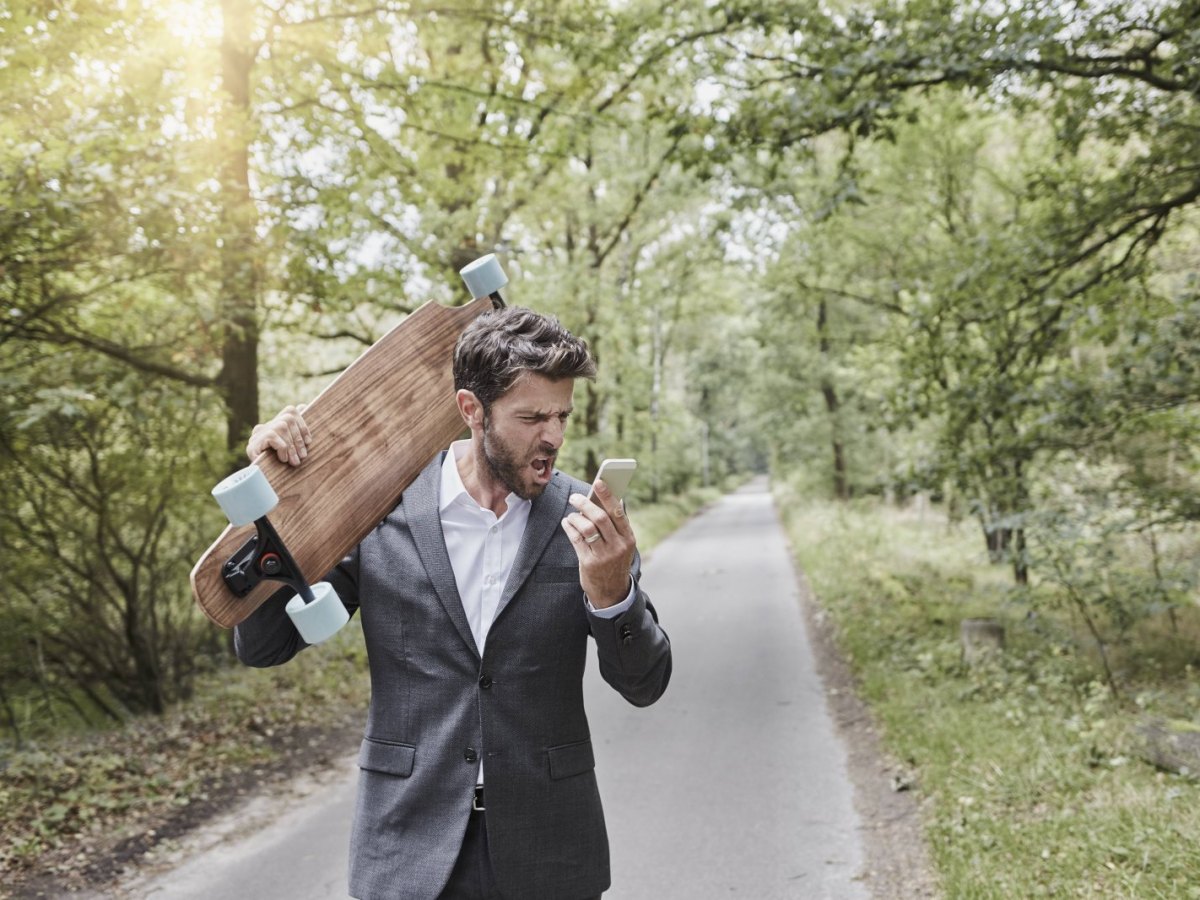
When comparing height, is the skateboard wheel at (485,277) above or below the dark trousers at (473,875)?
above

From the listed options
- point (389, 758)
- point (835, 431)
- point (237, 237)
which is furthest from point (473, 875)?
point (835, 431)

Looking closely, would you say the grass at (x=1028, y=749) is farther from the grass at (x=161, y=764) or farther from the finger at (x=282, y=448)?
the grass at (x=161, y=764)

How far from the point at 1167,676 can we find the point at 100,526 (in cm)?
911

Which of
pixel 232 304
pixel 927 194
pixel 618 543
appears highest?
pixel 927 194

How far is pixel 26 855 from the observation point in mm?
4984

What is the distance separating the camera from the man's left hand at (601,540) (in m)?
1.68

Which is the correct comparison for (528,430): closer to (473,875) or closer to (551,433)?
(551,433)

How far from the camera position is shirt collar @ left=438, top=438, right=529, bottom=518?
2064mm

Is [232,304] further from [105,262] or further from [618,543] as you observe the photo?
[618,543]

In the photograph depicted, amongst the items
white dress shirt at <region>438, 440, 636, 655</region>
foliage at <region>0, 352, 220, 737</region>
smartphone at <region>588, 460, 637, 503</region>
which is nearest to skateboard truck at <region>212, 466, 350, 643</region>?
white dress shirt at <region>438, 440, 636, 655</region>

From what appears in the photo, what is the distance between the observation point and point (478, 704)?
6.31 feet

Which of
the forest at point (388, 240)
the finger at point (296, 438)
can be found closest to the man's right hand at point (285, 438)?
the finger at point (296, 438)

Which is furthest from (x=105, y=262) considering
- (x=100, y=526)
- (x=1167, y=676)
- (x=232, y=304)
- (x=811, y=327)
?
(x=811, y=327)

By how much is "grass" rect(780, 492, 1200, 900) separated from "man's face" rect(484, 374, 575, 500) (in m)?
3.45
